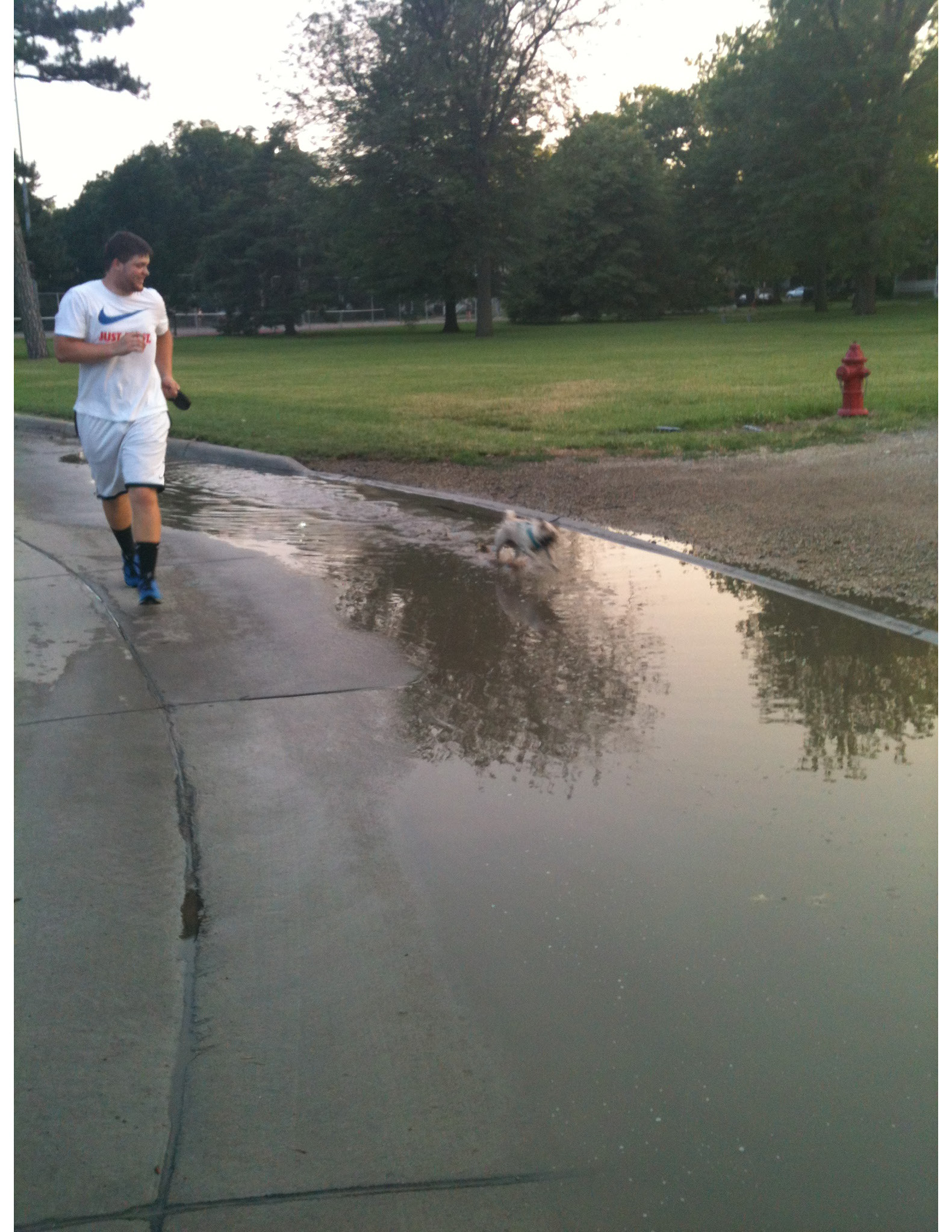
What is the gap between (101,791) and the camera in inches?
175

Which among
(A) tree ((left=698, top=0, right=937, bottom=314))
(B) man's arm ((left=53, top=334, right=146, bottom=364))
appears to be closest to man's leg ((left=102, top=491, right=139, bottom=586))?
(B) man's arm ((left=53, top=334, right=146, bottom=364))

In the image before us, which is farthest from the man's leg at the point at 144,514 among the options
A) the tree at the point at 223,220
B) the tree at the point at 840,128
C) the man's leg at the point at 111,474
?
the tree at the point at 840,128

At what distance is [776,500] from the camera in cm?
1033

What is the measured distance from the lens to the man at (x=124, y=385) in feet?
22.8

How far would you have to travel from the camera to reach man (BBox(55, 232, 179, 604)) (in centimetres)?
696

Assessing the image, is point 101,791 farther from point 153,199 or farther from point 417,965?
point 153,199

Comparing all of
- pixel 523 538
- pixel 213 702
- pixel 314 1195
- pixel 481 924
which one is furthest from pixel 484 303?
pixel 314 1195

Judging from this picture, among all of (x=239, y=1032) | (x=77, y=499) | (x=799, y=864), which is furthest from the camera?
(x=77, y=499)

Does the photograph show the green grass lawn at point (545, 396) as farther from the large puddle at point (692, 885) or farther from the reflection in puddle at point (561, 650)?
the large puddle at point (692, 885)

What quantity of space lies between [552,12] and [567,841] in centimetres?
4840

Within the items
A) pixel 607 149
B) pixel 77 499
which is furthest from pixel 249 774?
pixel 607 149

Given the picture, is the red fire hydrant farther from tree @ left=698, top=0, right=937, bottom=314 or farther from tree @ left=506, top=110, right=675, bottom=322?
tree @ left=506, top=110, right=675, bottom=322

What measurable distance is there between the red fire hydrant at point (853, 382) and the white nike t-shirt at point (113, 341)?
10.2 m

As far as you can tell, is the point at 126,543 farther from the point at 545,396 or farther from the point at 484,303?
the point at 484,303
